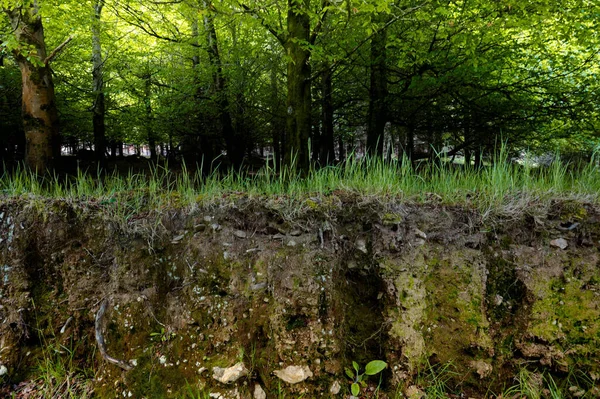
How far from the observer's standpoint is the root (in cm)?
199

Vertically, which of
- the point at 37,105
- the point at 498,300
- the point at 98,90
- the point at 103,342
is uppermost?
the point at 98,90

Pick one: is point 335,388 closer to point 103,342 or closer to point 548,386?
point 548,386

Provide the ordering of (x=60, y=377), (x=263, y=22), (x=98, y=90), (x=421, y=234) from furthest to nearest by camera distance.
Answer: (x=98, y=90)
(x=263, y=22)
(x=421, y=234)
(x=60, y=377)

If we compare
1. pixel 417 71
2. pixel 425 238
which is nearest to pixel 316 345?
pixel 425 238

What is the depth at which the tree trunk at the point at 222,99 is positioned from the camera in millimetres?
6805

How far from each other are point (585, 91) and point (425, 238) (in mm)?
5534

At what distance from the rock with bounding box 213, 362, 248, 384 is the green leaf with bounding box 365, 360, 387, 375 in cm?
77

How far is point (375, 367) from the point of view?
1889 millimetres

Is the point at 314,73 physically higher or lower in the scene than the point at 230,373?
→ higher

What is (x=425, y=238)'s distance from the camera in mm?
2219

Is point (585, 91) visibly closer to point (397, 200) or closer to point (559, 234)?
point (559, 234)

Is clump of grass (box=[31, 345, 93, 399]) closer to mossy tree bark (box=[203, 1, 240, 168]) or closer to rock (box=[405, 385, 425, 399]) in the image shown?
rock (box=[405, 385, 425, 399])

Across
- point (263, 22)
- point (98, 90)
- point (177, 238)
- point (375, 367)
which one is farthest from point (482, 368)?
point (98, 90)

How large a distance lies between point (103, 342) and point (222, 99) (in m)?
5.86
